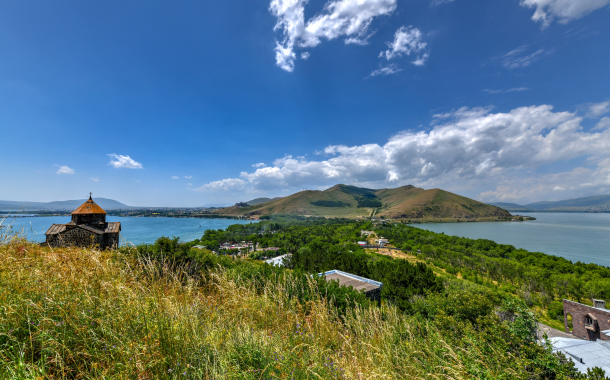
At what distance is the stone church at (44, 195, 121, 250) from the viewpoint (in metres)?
15.9

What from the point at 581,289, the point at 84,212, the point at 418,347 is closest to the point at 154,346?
the point at 418,347

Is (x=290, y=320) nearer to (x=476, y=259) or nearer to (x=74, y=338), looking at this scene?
(x=74, y=338)

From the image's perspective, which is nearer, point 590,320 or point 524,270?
point 590,320

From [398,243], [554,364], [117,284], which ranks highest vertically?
[117,284]

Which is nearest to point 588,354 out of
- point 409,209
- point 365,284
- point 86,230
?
point 365,284

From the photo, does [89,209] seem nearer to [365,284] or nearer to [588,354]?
[365,284]

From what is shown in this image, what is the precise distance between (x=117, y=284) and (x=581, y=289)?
3901cm

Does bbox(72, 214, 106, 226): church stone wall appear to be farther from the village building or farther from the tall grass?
the village building

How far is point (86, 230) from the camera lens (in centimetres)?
1634

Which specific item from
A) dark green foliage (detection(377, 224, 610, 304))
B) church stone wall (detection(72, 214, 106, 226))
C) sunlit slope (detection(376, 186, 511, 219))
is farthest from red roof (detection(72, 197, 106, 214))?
sunlit slope (detection(376, 186, 511, 219))

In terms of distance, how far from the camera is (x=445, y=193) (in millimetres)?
175125

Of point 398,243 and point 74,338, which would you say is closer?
point 74,338

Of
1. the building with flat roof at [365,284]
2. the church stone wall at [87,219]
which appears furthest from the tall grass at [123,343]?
the church stone wall at [87,219]

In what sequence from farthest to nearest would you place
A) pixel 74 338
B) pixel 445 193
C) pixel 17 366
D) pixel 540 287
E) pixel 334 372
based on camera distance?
pixel 445 193 < pixel 540 287 < pixel 334 372 < pixel 74 338 < pixel 17 366
